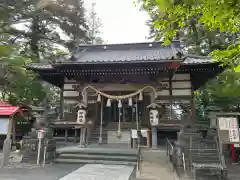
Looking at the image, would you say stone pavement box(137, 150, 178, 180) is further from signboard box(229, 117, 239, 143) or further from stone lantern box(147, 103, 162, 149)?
signboard box(229, 117, 239, 143)

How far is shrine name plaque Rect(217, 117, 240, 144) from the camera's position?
5.86m

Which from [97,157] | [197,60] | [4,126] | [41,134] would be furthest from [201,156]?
[4,126]

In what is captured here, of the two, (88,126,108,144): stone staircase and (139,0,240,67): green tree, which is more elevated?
(139,0,240,67): green tree

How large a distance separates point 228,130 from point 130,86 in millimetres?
4761

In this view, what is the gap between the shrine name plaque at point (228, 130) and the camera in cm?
586

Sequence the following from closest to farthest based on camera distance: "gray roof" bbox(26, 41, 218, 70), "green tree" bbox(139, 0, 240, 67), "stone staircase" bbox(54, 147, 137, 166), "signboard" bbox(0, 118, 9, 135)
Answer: "green tree" bbox(139, 0, 240, 67) < "stone staircase" bbox(54, 147, 137, 166) < "signboard" bbox(0, 118, 9, 135) < "gray roof" bbox(26, 41, 218, 70)

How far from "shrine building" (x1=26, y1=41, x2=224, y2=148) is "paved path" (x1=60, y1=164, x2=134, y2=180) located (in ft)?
8.20

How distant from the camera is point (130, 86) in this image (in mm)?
9406

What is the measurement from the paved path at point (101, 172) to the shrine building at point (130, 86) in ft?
8.20

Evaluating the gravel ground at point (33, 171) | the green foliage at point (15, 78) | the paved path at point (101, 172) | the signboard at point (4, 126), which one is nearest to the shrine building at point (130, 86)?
the green foliage at point (15, 78)

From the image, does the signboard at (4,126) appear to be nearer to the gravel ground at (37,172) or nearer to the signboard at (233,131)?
the gravel ground at (37,172)

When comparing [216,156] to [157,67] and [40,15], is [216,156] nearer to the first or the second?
[157,67]

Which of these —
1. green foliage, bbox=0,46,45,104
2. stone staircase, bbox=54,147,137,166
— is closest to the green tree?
green foliage, bbox=0,46,45,104

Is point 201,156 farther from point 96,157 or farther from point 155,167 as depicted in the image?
point 96,157
